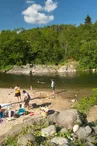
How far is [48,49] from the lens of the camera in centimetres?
8731

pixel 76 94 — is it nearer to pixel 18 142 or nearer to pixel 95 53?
pixel 18 142

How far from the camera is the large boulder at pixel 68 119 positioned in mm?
17922

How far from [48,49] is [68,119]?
231 ft

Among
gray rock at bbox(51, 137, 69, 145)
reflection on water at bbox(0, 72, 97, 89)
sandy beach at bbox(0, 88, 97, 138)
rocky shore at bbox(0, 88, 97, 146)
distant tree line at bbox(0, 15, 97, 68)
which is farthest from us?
distant tree line at bbox(0, 15, 97, 68)

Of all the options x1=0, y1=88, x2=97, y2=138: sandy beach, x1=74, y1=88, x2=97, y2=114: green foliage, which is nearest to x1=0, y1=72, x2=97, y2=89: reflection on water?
x1=0, y1=88, x2=97, y2=138: sandy beach

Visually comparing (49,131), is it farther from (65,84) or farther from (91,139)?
(65,84)

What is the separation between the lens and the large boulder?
1792 cm

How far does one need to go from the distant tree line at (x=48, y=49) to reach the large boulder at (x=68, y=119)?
58908 mm

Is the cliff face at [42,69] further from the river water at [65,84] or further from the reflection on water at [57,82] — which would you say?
the river water at [65,84]

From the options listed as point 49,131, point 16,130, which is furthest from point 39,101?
point 49,131

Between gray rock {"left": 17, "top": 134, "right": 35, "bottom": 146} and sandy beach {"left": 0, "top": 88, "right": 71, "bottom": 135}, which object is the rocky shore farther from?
sandy beach {"left": 0, "top": 88, "right": 71, "bottom": 135}

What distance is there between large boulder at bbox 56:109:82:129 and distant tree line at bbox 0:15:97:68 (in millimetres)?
58908

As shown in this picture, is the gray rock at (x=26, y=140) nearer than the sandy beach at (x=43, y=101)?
Yes

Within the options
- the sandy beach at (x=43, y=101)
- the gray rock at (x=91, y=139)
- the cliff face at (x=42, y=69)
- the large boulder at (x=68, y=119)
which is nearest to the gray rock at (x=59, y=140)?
the gray rock at (x=91, y=139)
